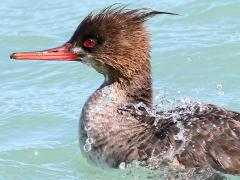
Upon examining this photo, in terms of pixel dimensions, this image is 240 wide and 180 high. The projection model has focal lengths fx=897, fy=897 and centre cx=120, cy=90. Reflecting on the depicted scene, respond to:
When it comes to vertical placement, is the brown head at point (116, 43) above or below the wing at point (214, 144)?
above

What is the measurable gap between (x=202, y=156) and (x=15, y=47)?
5.88 meters

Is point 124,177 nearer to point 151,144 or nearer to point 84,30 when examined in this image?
point 151,144

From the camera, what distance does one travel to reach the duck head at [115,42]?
32.3 ft

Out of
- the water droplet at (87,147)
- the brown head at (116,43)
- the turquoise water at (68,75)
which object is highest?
the brown head at (116,43)

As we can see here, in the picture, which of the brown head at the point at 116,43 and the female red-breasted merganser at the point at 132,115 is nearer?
the female red-breasted merganser at the point at 132,115

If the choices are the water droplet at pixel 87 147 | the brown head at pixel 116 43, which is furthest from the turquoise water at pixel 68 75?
the brown head at pixel 116 43

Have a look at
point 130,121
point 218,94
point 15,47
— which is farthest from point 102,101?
point 15,47

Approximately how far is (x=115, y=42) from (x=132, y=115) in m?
0.85

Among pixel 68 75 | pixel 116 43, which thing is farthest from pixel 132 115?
pixel 68 75

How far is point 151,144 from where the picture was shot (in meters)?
→ 9.25

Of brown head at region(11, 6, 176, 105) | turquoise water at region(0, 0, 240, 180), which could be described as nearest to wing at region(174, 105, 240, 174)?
turquoise water at region(0, 0, 240, 180)

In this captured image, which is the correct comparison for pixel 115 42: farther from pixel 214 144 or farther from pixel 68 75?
pixel 68 75

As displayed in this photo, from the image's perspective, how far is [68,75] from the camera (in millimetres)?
13234

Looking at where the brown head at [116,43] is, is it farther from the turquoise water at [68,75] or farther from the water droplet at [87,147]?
the turquoise water at [68,75]
